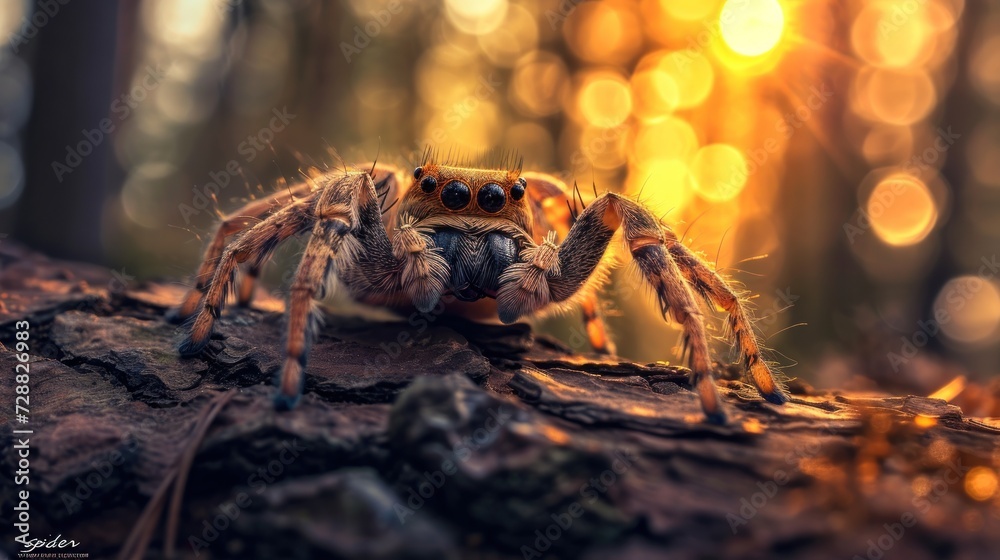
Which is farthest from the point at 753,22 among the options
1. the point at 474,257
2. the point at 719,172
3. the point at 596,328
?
the point at 474,257

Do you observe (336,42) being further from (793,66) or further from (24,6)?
(793,66)

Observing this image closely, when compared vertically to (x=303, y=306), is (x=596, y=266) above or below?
above

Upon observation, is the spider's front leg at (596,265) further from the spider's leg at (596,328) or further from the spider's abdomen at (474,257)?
the spider's leg at (596,328)

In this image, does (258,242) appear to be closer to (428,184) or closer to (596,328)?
(428,184)

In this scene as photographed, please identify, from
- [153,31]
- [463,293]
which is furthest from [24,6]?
[463,293]

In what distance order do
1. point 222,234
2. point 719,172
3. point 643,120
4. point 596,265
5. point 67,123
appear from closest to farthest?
point 596,265
point 222,234
point 67,123
point 719,172
point 643,120

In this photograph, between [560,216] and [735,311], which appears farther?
[560,216]

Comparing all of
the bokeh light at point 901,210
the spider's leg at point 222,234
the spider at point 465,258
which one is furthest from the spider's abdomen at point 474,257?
the bokeh light at point 901,210
